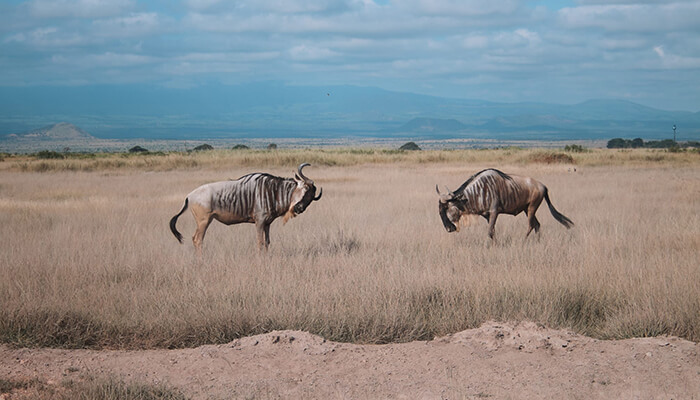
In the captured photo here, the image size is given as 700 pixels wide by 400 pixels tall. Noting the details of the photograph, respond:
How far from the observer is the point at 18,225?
44.8 feet

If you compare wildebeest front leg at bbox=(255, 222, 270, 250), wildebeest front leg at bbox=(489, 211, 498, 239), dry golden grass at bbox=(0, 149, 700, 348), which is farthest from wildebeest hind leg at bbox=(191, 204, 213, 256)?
wildebeest front leg at bbox=(489, 211, 498, 239)

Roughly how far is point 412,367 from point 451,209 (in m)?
5.27

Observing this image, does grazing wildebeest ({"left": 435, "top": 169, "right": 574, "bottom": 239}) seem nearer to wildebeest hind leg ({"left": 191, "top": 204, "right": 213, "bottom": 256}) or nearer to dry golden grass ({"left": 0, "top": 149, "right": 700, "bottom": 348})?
dry golden grass ({"left": 0, "top": 149, "right": 700, "bottom": 348})

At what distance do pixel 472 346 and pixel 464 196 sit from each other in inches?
190

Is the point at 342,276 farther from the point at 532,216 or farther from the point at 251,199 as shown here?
the point at 532,216

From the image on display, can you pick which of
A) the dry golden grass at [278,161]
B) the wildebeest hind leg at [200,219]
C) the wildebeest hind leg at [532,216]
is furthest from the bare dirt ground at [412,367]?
the dry golden grass at [278,161]

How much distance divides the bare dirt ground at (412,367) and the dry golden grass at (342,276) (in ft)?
1.77

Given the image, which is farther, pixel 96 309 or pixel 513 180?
pixel 513 180

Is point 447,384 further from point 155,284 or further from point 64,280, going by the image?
point 64,280

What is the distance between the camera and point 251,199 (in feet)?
31.3

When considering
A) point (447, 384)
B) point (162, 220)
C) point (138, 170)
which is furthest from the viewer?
point (138, 170)

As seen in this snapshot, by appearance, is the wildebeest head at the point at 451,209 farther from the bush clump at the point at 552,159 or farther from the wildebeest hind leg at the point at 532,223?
the bush clump at the point at 552,159

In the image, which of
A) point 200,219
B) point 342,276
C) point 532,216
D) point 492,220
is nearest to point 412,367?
point 342,276

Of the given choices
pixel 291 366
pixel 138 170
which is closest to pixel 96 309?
pixel 291 366
